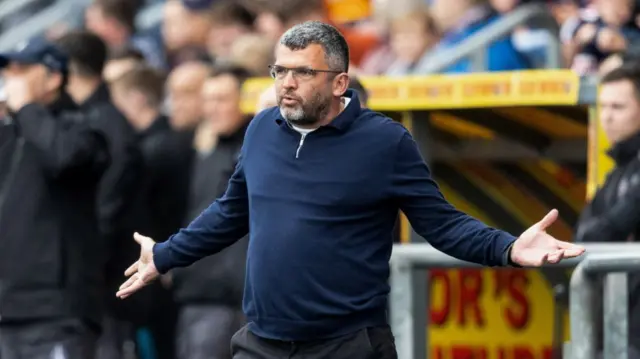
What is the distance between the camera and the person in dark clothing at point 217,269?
8750 mm

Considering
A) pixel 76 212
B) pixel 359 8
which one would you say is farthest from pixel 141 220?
pixel 359 8

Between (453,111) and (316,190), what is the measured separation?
3.16 meters

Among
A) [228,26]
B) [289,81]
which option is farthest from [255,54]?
[289,81]

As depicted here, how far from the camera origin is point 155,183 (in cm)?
990

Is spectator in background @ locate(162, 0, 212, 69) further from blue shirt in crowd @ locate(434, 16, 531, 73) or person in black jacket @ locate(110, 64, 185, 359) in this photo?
blue shirt in crowd @ locate(434, 16, 531, 73)

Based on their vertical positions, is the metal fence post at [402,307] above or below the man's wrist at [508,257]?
below

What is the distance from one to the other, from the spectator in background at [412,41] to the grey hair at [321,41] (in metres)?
4.81

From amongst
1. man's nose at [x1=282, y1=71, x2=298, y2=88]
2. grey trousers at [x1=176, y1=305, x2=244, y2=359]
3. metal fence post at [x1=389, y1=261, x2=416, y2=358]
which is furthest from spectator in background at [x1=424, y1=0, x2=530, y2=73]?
man's nose at [x1=282, y1=71, x2=298, y2=88]

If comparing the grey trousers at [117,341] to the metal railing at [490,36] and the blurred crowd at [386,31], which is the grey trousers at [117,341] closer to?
the blurred crowd at [386,31]

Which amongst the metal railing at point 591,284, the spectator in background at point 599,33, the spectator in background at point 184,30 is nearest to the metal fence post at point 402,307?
the metal railing at point 591,284

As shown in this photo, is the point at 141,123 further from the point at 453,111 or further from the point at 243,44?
the point at 453,111

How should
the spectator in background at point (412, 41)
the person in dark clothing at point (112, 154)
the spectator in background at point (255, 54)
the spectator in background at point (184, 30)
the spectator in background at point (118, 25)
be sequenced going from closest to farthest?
the person in dark clothing at point (112, 154), the spectator in background at point (255, 54), the spectator in background at point (412, 41), the spectator in background at point (184, 30), the spectator in background at point (118, 25)

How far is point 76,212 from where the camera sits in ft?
25.5

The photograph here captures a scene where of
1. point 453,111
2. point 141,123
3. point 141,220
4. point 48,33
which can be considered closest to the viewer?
point 453,111
